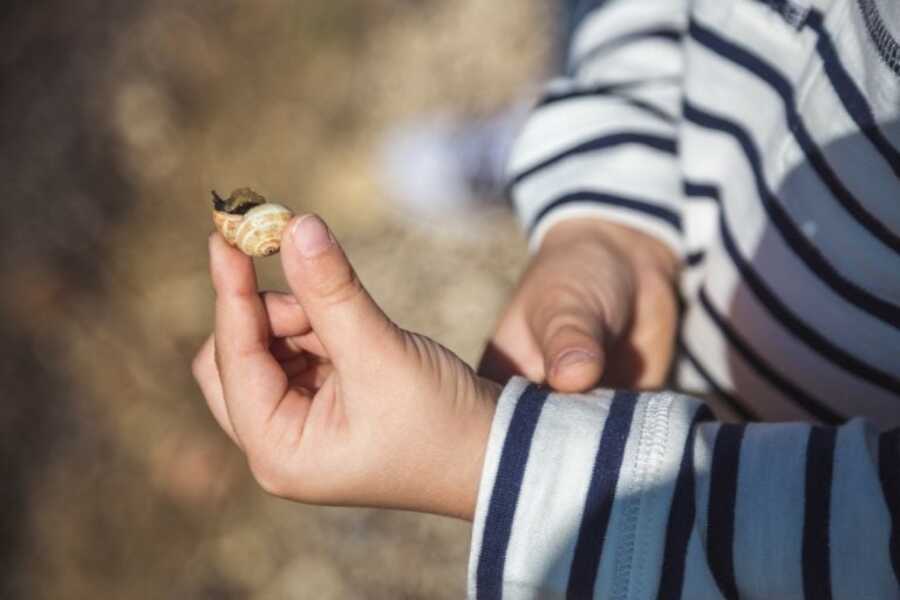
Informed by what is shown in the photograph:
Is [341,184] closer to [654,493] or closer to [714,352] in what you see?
[714,352]

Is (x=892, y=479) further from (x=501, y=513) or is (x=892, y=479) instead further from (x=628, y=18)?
(x=628, y=18)

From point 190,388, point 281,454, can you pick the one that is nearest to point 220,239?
point 281,454

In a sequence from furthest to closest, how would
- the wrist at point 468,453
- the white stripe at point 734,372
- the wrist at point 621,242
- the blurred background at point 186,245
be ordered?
the blurred background at point 186,245 < the wrist at point 621,242 < the white stripe at point 734,372 < the wrist at point 468,453

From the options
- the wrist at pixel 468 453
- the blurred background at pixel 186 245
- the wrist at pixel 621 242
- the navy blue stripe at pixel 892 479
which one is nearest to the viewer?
the navy blue stripe at pixel 892 479

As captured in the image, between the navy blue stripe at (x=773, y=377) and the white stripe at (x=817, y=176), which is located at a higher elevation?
the white stripe at (x=817, y=176)

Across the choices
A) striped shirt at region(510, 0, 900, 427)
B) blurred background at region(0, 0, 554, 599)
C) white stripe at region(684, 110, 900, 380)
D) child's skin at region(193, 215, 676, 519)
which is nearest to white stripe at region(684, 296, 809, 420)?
striped shirt at region(510, 0, 900, 427)

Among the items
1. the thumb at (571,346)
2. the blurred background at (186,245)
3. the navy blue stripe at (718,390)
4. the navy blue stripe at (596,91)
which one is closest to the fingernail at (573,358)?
the thumb at (571,346)

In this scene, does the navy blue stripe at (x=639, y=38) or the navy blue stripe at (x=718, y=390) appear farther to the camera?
the navy blue stripe at (x=639, y=38)

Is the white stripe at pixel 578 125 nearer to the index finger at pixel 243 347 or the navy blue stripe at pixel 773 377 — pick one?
the navy blue stripe at pixel 773 377
